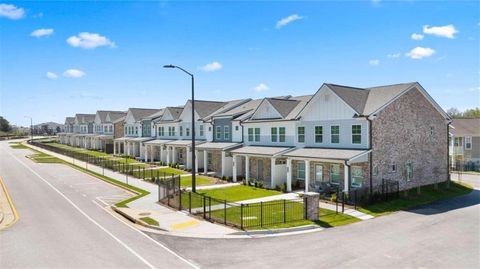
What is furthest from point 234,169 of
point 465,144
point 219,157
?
point 465,144

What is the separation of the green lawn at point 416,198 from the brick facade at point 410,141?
3.85 ft

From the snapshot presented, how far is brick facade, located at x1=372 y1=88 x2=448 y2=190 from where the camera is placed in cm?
2527

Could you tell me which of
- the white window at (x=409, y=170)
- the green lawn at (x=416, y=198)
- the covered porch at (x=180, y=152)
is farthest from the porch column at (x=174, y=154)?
the green lawn at (x=416, y=198)

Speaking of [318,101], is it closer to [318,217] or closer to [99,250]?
[318,217]

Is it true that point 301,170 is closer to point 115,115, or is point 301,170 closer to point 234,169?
point 234,169

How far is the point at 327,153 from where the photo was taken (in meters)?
25.5

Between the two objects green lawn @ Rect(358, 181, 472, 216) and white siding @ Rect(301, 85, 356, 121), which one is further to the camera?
white siding @ Rect(301, 85, 356, 121)

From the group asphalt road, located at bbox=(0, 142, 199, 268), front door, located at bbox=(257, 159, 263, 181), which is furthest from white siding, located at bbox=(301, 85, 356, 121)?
asphalt road, located at bbox=(0, 142, 199, 268)

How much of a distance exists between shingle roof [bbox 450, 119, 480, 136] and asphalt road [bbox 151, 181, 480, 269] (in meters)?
35.7

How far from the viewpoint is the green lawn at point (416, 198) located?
21031 millimetres

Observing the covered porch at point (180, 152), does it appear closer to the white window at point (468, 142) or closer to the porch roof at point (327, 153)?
the porch roof at point (327, 153)

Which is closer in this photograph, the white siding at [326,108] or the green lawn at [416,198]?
the green lawn at [416,198]

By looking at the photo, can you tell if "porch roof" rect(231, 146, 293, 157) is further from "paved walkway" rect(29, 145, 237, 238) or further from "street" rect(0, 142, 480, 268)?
"street" rect(0, 142, 480, 268)

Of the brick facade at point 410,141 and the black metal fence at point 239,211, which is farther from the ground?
the brick facade at point 410,141
